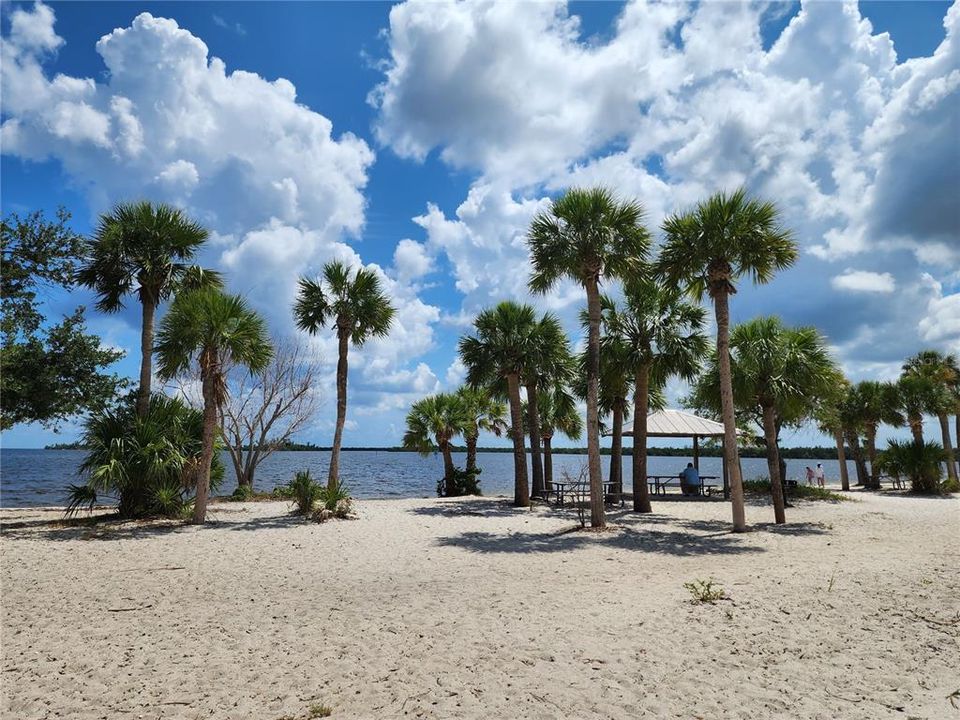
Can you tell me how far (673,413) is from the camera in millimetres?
25906

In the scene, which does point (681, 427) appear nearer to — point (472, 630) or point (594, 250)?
point (594, 250)

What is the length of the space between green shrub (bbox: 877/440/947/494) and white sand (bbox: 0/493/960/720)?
1724 centimetres

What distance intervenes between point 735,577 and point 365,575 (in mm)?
5514

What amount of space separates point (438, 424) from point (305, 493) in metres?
11.2

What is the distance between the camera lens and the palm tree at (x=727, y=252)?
13.6 m

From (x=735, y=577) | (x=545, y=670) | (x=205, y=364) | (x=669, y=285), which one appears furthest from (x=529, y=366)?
(x=545, y=670)

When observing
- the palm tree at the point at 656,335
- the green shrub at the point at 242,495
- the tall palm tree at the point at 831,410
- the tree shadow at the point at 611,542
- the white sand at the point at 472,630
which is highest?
the palm tree at the point at 656,335

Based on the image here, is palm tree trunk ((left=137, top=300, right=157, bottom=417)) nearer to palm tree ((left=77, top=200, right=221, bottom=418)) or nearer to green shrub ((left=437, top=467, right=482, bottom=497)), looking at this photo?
palm tree ((left=77, top=200, right=221, bottom=418))

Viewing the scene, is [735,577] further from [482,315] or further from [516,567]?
[482,315]

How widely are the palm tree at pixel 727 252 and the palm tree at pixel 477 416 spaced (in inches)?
559

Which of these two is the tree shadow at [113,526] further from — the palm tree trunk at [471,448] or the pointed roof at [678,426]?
the pointed roof at [678,426]

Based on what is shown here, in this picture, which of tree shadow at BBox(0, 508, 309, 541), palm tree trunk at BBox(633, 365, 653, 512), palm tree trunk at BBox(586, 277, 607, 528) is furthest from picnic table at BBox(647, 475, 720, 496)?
tree shadow at BBox(0, 508, 309, 541)

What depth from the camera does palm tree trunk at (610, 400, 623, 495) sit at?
2008cm

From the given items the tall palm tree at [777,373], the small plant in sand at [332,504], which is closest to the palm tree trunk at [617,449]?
the tall palm tree at [777,373]
